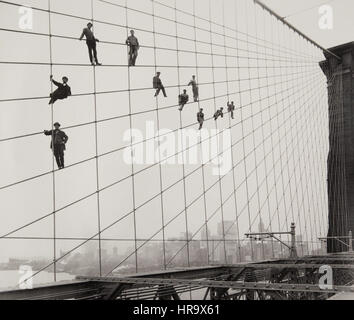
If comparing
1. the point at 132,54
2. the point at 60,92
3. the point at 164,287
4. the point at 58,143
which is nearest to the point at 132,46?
the point at 132,54

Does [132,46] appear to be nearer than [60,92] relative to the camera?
No

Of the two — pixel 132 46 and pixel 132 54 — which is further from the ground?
pixel 132 46

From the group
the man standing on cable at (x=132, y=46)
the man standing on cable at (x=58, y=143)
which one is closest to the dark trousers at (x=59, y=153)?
the man standing on cable at (x=58, y=143)

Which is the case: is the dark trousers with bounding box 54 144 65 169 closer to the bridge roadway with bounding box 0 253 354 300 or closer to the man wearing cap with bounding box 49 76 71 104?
the man wearing cap with bounding box 49 76 71 104

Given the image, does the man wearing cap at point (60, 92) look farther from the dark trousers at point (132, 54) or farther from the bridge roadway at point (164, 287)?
the bridge roadway at point (164, 287)

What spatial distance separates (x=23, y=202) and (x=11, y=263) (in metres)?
2.38

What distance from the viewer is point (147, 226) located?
12.6 metres

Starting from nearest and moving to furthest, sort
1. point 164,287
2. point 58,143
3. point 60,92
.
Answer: point 164,287 < point 58,143 < point 60,92

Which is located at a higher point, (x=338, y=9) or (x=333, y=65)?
(x=338, y=9)

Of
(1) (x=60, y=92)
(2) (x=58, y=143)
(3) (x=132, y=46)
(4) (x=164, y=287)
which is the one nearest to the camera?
(4) (x=164, y=287)

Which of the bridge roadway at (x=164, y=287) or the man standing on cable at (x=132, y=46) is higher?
the man standing on cable at (x=132, y=46)

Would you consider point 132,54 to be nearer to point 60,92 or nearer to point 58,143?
point 60,92
